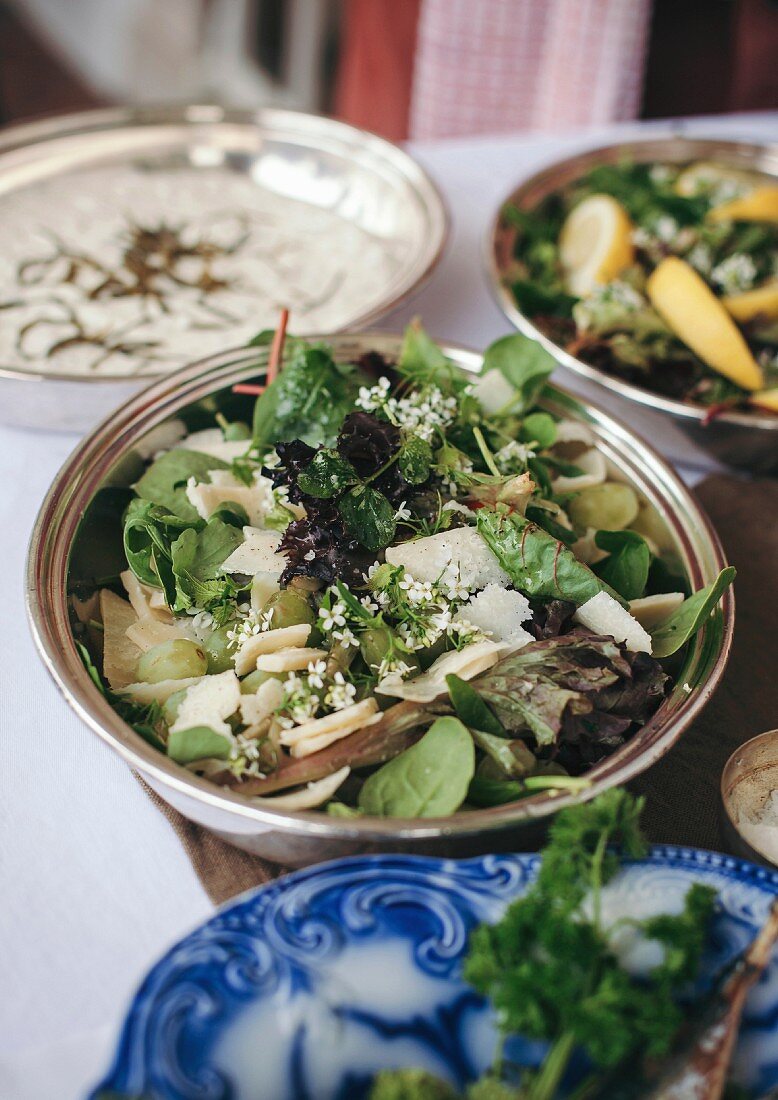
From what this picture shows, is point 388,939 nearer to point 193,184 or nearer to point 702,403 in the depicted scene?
point 702,403

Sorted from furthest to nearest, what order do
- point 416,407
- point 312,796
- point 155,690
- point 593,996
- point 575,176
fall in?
1. point 575,176
2. point 416,407
3. point 155,690
4. point 312,796
5. point 593,996

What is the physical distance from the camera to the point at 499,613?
3.23 feet

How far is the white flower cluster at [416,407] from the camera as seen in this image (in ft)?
Answer: 3.66

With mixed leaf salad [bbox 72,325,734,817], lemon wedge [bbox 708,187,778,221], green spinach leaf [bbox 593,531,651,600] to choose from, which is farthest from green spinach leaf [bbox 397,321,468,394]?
lemon wedge [bbox 708,187,778,221]

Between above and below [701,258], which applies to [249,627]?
below

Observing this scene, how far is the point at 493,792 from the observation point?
2.89ft

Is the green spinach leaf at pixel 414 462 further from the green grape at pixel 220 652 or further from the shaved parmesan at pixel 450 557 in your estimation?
the green grape at pixel 220 652

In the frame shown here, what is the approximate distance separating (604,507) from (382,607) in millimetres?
383

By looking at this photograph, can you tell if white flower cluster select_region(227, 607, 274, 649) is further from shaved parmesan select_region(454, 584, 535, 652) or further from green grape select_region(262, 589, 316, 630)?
shaved parmesan select_region(454, 584, 535, 652)

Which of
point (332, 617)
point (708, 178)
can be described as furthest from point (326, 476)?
point (708, 178)

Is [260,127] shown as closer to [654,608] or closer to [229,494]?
[229,494]

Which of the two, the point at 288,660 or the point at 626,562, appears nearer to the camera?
the point at 288,660

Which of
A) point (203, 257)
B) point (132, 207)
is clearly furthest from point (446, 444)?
point (132, 207)

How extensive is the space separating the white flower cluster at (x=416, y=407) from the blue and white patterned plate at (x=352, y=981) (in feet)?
1.69
